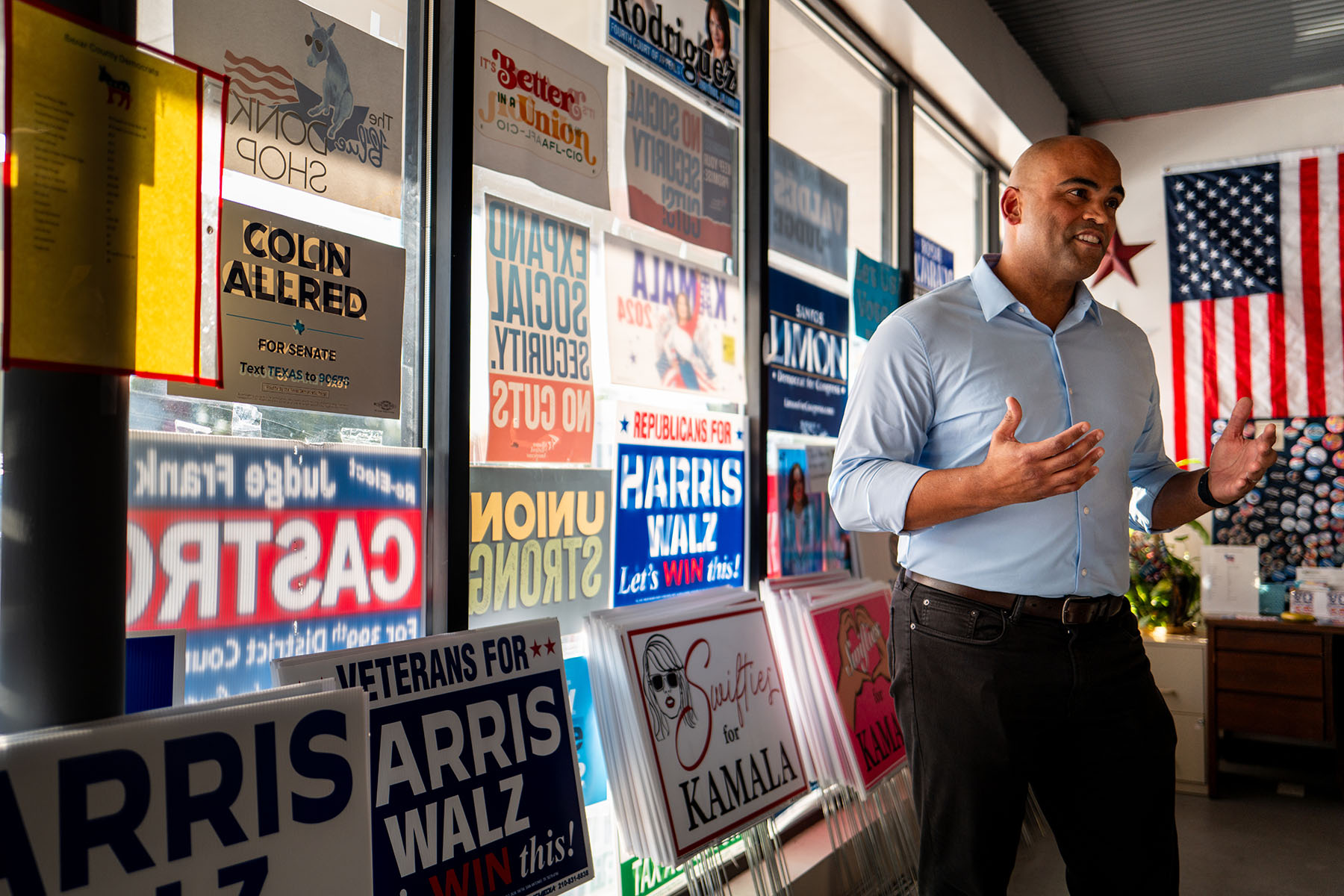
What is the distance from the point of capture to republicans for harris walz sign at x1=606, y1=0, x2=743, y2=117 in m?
2.61

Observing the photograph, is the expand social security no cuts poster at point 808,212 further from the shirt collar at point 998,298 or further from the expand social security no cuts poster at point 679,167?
the shirt collar at point 998,298

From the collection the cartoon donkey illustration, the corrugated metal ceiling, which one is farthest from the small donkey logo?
the corrugated metal ceiling

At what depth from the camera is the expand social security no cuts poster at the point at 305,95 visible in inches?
63.2

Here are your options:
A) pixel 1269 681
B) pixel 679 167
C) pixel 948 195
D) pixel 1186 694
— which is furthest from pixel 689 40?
pixel 1269 681

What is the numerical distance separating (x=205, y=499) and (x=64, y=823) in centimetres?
57

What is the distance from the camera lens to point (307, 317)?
1.69m

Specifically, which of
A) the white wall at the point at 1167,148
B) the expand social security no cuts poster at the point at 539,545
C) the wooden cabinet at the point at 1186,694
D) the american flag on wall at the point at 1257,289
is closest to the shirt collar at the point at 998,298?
the expand social security no cuts poster at the point at 539,545

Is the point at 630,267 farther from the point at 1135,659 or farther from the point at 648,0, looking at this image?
the point at 1135,659

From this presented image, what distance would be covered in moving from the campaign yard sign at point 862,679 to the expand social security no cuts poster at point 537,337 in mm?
997

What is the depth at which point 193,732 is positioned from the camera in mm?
1257

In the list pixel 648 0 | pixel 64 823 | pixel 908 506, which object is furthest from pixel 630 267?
pixel 64 823

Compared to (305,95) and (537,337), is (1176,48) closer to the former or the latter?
(537,337)

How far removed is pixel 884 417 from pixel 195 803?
1312mm

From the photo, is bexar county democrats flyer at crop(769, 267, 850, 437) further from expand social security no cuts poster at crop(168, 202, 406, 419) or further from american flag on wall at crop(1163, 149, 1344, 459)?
american flag on wall at crop(1163, 149, 1344, 459)
